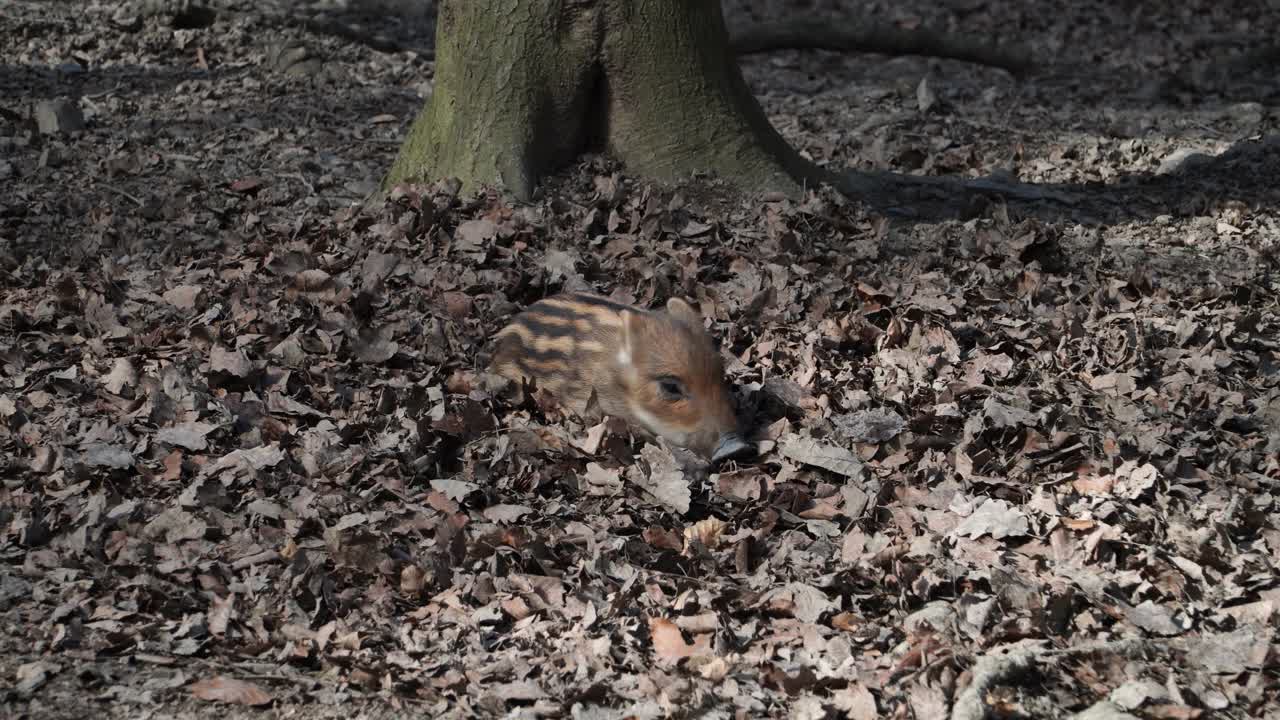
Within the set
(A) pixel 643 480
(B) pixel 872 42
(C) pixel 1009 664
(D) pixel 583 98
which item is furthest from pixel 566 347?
(B) pixel 872 42

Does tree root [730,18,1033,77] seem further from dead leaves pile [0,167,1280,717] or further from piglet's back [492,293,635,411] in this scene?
piglet's back [492,293,635,411]

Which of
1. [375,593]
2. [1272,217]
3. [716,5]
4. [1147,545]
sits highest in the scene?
[716,5]

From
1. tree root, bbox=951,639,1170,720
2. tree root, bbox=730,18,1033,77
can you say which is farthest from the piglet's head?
tree root, bbox=730,18,1033,77

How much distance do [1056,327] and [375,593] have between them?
3069 millimetres

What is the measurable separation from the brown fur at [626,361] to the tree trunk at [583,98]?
1.25m

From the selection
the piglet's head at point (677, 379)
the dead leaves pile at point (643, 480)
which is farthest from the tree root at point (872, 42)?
the piglet's head at point (677, 379)

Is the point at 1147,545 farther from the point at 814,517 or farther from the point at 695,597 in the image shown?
the point at 695,597

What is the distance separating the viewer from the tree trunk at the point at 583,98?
6008 mm

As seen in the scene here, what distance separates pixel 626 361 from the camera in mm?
4832

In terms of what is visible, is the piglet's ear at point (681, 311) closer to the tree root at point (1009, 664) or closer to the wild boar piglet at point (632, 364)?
the wild boar piglet at point (632, 364)

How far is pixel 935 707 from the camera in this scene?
336 centimetres

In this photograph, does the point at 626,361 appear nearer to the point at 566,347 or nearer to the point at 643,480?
the point at 566,347

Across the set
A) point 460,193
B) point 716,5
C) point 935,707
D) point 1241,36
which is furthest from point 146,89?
point 1241,36

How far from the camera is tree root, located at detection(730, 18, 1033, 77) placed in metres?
10.7
